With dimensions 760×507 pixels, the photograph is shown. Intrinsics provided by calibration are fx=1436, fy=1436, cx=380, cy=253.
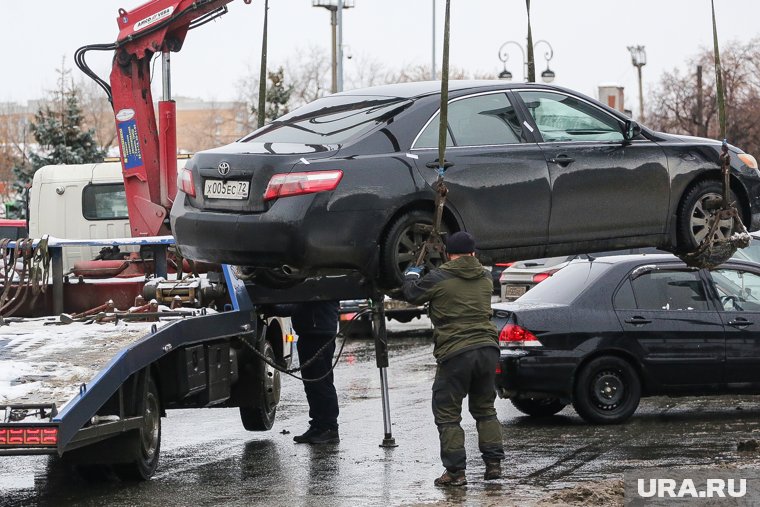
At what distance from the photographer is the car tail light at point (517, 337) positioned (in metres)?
12.3

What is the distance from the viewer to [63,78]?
45.4 meters

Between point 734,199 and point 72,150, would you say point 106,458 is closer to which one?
point 734,199

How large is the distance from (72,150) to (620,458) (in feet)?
97.6

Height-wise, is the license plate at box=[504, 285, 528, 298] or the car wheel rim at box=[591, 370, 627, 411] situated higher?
the license plate at box=[504, 285, 528, 298]

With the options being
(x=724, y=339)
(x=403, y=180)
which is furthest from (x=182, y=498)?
(x=724, y=339)

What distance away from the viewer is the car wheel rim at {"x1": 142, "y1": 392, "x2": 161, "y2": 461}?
949 centimetres

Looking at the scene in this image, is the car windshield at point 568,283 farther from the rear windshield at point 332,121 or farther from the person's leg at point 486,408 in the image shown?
the rear windshield at point 332,121

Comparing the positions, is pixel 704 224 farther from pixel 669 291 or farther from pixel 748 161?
pixel 669 291

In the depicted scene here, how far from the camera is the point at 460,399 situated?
30.9 ft

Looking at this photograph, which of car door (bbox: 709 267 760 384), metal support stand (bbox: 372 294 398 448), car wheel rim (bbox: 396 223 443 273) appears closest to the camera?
car wheel rim (bbox: 396 223 443 273)

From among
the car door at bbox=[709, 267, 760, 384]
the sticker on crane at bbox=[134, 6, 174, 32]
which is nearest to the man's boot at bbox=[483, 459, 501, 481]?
the car door at bbox=[709, 267, 760, 384]

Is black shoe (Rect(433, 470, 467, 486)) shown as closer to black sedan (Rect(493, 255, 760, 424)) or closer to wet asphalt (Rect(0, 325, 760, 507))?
wet asphalt (Rect(0, 325, 760, 507))

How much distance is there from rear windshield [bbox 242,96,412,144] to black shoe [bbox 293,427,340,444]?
2.76 meters

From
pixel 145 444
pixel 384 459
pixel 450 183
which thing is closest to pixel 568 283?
pixel 384 459
